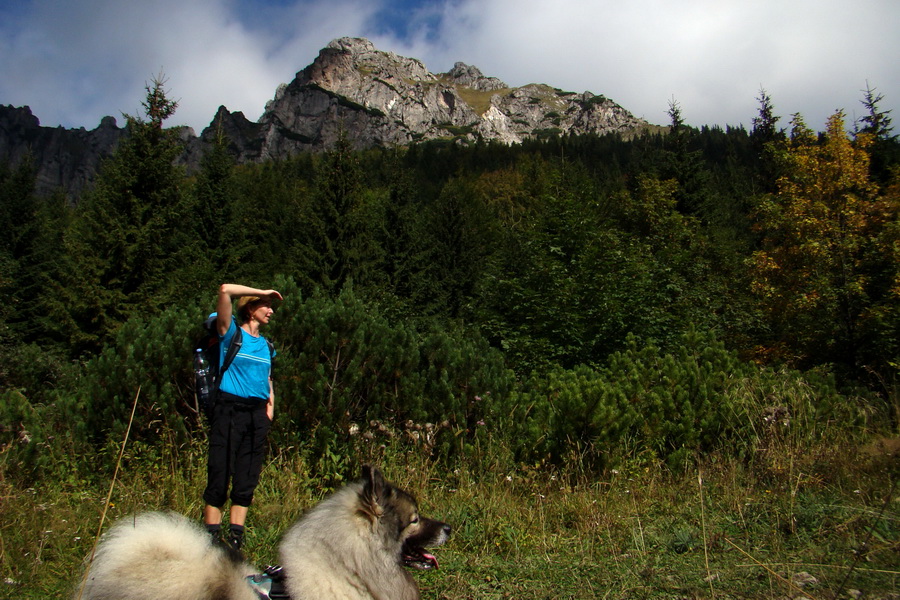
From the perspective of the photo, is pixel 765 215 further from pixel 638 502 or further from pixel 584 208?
pixel 638 502

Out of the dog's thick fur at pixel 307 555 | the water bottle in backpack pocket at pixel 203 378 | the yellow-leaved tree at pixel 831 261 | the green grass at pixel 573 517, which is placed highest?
the yellow-leaved tree at pixel 831 261

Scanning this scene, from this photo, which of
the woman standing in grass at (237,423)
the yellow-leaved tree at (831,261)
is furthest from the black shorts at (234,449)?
the yellow-leaved tree at (831,261)

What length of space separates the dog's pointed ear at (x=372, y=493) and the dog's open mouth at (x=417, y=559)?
1.17 ft

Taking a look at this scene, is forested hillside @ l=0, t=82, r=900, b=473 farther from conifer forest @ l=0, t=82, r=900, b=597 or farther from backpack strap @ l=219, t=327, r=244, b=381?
backpack strap @ l=219, t=327, r=244, b=381

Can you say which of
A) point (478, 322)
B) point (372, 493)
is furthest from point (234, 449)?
point (478, 322)

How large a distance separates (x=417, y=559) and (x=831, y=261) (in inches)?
504

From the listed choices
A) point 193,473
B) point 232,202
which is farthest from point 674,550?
point 232,202

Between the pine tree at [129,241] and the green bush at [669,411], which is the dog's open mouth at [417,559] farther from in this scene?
the pine tree at [129,241]

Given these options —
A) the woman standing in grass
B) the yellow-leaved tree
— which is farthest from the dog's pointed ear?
the yellow-leaved tree

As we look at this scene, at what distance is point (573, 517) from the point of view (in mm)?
4473

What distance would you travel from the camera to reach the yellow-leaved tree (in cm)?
1089

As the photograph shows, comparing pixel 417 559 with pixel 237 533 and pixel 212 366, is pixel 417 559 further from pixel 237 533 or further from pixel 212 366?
pixel 212 366

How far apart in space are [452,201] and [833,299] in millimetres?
22082

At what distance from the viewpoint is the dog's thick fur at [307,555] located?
6.91 ft
